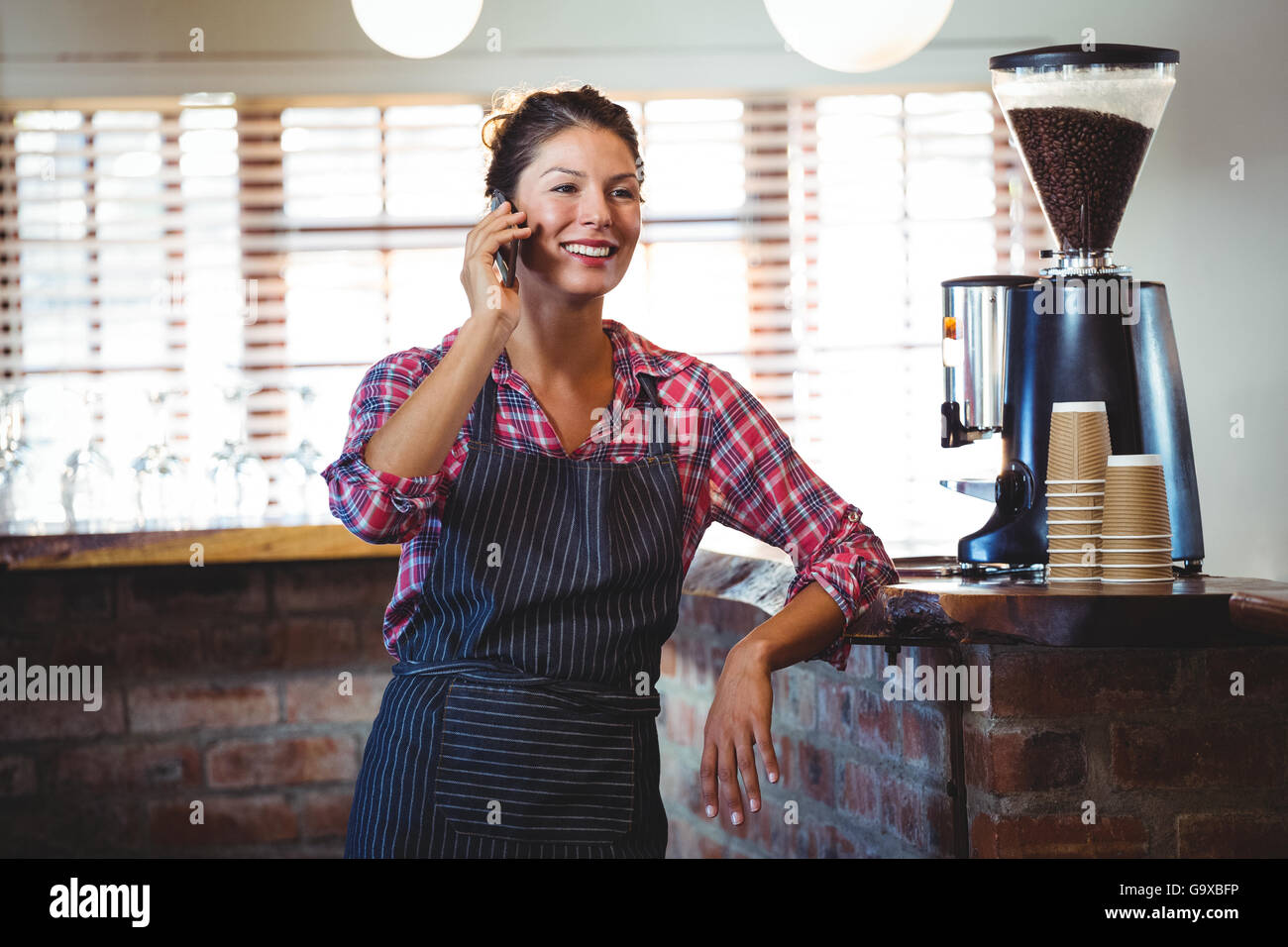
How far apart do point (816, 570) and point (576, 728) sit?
0.28 m

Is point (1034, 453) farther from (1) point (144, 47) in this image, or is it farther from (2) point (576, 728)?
(1) point (144, 47)

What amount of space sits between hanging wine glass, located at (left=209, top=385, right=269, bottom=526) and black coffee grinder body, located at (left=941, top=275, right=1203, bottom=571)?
1582mm

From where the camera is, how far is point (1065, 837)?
4.30ft

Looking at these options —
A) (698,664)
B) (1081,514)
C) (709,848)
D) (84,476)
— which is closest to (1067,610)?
(1081,514)

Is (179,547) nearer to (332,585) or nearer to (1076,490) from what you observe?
(332,585)

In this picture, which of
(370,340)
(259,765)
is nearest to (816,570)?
(259,765)

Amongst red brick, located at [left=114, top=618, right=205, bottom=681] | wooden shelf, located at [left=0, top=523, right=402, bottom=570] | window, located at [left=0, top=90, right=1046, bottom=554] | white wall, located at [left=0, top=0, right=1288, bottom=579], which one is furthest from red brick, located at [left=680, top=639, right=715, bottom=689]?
white wall, located at [left=0, top=0, right=1288, bottom=579]

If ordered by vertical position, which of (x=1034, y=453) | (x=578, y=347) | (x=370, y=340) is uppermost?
(x=370, y=340)

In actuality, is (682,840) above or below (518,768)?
below

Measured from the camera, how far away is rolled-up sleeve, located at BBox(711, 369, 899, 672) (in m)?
1.35

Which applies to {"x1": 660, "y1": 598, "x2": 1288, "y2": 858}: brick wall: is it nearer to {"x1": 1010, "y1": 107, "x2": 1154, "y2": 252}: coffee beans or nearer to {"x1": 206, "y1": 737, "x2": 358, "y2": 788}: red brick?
{"x1": 1010, "y1": 107, "x2": 1154, "y2": 252}: coffee beans

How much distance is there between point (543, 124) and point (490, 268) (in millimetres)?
179

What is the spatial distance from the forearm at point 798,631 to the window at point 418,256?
270 cm

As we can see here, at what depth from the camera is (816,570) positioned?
1339 millimetres
